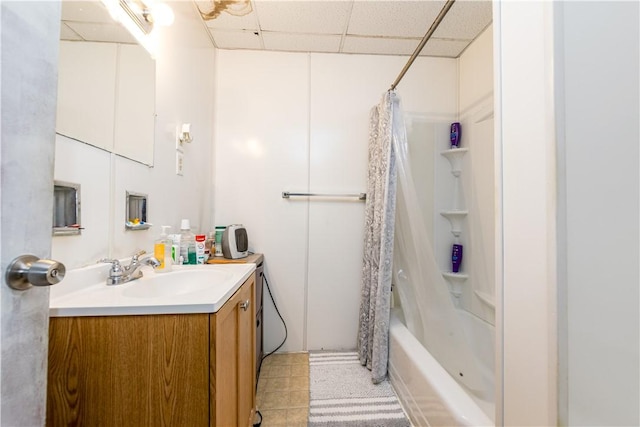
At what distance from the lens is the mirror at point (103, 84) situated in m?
0.79

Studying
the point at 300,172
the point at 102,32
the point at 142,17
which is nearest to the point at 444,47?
the point at 300,172

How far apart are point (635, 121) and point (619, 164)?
85mm

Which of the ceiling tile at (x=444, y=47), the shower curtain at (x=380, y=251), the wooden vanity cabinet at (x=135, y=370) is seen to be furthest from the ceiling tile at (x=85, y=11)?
the ceiling tile at (x=444, y=47)

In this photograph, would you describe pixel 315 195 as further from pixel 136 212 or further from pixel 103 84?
pixel 103 84

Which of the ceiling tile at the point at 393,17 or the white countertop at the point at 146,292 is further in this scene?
the ceiling tile at the point at 393,17

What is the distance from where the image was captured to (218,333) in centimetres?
66

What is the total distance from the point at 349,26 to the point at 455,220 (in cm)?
156

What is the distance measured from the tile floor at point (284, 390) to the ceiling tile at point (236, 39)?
2312mm

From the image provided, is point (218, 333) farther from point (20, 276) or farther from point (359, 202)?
point (359, 202)

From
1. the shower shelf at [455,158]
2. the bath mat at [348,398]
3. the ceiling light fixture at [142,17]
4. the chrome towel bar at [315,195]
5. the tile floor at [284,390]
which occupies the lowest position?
the tile floor at [284,390]

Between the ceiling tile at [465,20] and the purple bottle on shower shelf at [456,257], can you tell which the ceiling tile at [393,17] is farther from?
the purple bottle on shower shelf at [456,257]

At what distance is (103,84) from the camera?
0.92m

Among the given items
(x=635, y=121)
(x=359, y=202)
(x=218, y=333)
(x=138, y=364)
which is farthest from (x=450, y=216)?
(x=138, y=364)

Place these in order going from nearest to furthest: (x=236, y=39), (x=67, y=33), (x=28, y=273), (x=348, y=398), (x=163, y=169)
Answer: (x=28, y=273) < (x=67, y=33) < (x=163, y=169) < (x=348, y=398) < (x=236, y=39)
